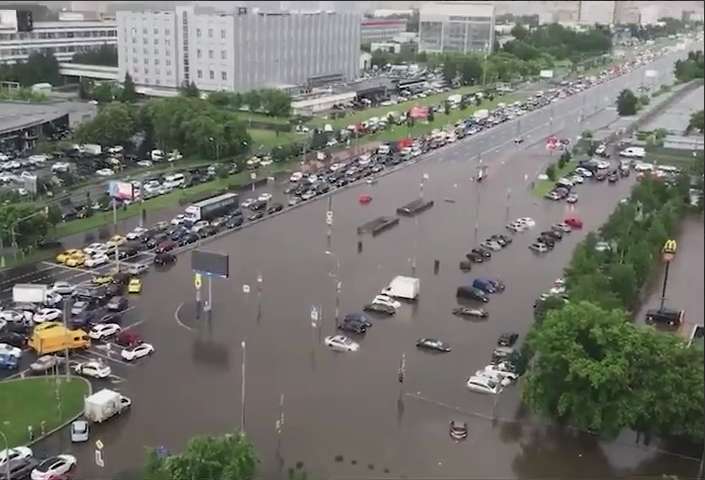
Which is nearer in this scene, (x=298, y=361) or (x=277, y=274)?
(x=298, y=361)

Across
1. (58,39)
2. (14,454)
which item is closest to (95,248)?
(14,454)

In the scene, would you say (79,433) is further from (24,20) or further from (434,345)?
(24,20)

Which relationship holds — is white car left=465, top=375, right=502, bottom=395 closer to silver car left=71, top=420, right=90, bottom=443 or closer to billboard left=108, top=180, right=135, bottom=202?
→ silver car left=71, top=420, right=90, bottom=443

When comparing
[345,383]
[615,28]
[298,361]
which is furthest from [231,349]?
[615,28]

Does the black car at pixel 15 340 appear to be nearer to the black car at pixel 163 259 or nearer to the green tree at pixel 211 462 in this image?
the black car at pixel 163 259

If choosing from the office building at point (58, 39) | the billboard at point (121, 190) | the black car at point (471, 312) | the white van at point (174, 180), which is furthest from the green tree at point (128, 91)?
the black car at point (471, 312)

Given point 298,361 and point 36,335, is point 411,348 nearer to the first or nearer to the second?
point 298,361

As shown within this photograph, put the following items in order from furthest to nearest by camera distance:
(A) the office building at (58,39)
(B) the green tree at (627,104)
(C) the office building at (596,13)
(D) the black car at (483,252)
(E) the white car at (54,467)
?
(C) the office building at (596,13) → (B) the green tree at (627,104) → (A) the office building at (58,39) → (D) the black car at (483,252) → (E) the white car at (54,467)
